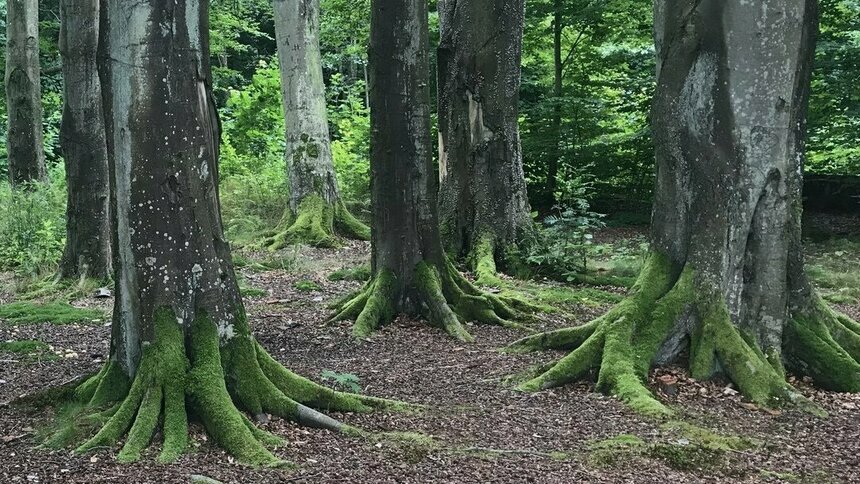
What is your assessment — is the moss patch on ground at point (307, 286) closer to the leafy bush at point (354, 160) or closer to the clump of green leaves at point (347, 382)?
the clump of green leaves at point (347, 382)

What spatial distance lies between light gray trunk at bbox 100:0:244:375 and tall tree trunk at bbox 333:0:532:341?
3.45 meters

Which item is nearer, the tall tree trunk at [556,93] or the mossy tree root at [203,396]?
the mossy tree root at [203,396]

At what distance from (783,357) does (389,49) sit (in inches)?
185

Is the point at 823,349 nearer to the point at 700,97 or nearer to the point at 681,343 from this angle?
the point at 681,343

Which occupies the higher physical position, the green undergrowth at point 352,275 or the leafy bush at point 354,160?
the leafy bush at point 354,160

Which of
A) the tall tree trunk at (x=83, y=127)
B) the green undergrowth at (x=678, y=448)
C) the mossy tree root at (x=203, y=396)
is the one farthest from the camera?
the tall tree trunk at (x=83, y=127)

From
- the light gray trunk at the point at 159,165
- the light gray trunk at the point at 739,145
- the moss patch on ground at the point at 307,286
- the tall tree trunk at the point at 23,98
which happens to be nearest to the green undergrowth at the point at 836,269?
the light gray trunk at the point at 739,145

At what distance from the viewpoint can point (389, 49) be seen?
7.91m

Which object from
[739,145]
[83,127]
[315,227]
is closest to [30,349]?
[83,127]

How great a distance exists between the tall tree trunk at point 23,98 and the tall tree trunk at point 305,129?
5.88 meters

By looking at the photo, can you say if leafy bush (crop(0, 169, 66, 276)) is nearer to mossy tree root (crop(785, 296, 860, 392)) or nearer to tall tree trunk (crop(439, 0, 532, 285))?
tall tree trunk (crop(439, 0, 532, 285))

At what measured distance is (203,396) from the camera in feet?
14.2

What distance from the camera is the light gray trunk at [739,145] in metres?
5.64

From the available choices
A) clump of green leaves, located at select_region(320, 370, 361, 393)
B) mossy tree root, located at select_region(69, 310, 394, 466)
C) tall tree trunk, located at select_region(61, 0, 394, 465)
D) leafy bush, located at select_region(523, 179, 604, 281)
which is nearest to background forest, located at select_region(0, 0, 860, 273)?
leafy bush, located at select_region(523, 179, 604, 281)
